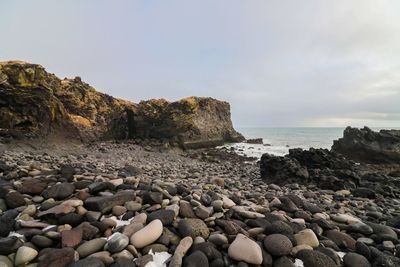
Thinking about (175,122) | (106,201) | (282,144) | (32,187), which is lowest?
(282,144)

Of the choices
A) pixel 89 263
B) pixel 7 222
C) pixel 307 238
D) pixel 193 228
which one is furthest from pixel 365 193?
pixel 7 222

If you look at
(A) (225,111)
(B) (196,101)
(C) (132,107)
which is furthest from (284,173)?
(A) (225,111)

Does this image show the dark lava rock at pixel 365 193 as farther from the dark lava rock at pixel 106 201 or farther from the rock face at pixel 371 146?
the rock face at pixel 371 146

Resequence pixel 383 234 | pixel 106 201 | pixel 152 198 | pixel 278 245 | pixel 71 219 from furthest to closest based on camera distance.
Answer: pixel 152 198, pixel 383 234, pixel 106 201, pixel 71 219, pixel 278 245

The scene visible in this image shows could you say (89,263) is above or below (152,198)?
below

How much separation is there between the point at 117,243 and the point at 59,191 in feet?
5.66

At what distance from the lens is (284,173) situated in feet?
37.6

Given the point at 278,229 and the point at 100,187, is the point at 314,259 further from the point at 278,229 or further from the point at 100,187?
the point at 100,187

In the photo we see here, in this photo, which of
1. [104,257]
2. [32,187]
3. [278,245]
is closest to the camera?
[104,257]

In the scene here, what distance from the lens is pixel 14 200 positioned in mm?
3902

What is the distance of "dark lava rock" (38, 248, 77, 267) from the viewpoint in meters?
2.71

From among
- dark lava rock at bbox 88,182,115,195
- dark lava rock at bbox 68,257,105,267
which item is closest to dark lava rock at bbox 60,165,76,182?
dark lava rock at bbox 88,182,115,195

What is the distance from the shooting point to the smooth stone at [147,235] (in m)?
3.17

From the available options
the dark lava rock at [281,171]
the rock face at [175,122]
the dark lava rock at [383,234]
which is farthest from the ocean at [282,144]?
the dark lava rock at [383,234]
